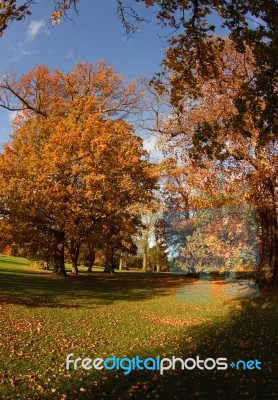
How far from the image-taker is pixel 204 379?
7.34 m

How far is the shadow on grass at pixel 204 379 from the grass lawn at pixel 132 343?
18mm

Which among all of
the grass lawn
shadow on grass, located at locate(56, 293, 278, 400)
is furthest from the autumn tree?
shadow on grass, located at locate(56, 293, 278, 400)

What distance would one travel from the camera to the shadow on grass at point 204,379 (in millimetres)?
6547

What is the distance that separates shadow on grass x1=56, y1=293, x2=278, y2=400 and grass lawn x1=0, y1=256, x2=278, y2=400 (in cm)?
2

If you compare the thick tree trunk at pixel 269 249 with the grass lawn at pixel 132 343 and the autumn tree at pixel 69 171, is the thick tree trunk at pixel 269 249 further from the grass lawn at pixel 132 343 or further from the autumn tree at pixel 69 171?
the autumn tree at pixel 69 171

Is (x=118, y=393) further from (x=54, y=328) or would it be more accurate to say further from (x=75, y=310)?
(x=75, y=310)

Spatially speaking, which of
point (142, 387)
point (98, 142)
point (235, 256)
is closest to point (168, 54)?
point (142, 387)

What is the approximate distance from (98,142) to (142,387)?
22204 millimetres

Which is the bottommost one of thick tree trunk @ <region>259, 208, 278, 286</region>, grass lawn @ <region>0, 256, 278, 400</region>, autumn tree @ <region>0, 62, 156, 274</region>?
grass lawn @ <region>0, 256, 278, 400</region>

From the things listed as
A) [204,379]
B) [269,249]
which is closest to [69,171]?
[269,249]

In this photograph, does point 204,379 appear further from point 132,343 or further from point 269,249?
point 269,249

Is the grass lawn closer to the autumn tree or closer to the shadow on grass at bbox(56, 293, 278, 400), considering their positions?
the shadow on grass at bbox(56, 293, 278, 400)

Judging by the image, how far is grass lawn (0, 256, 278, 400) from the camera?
6.74 m

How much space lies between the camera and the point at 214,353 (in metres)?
8.96
